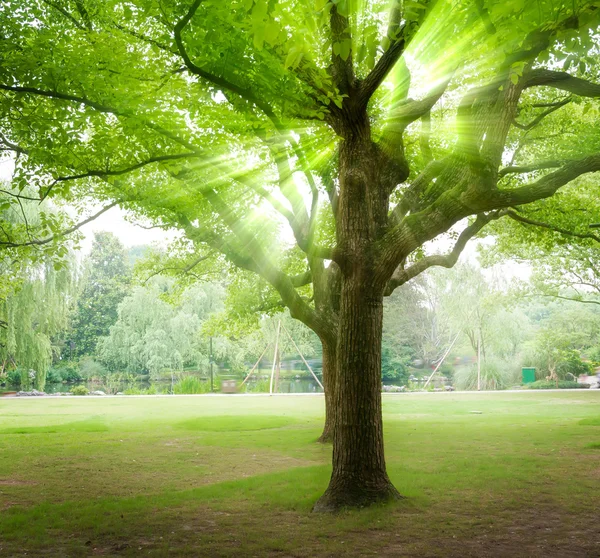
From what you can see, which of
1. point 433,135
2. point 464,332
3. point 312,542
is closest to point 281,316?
point 464,332

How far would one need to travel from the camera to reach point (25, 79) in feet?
23.2

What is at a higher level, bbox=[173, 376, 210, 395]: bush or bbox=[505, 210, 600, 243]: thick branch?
bbox=[505, 210, 600, 243]: thick branch

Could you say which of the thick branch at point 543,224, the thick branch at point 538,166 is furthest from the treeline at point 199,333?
the thick branch at point 538,166

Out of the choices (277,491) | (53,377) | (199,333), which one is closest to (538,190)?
(277,491)

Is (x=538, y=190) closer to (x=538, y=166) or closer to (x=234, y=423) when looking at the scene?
(x=538, y=166)

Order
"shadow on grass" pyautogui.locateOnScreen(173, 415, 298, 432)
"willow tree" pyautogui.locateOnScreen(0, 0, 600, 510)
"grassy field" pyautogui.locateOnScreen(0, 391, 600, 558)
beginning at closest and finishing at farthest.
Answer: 1. "grassy field" pyautogui.locateOnScreen(0, 391, 600, 558)
2. "willow tree" pyautogui.locateOnScreen(0, 0, 600, 510)
3. "shadow on grass" pyautogui.locateOnScreen(173, 415, 298, 432)

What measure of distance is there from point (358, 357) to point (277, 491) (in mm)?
2275

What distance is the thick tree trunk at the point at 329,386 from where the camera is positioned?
1165 cm

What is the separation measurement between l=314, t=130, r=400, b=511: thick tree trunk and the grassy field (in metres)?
0.38

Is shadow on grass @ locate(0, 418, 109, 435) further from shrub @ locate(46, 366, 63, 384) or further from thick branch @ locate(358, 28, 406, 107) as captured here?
shrub @ locate(46, 366, 63, 384)

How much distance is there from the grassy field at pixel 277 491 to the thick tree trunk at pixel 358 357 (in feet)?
1.24

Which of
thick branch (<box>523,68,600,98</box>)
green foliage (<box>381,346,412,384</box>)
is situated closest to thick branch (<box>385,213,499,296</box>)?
thick branch (<box>523,68,600,98</box>)

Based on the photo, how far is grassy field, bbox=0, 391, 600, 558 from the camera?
5.61 meters

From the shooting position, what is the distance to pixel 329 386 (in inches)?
470
